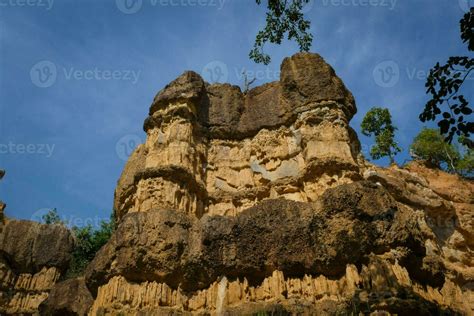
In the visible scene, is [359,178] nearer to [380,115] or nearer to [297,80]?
[297,80]

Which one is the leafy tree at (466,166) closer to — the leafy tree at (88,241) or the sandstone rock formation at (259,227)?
the sandstone rock formation at (259,227)

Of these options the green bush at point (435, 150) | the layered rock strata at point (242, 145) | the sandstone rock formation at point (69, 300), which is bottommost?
the sandstone rock formation at point (69, 300)

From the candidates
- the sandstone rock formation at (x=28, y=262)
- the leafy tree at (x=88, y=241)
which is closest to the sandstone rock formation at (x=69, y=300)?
the sandstone rock formation at (x=28, y=262)

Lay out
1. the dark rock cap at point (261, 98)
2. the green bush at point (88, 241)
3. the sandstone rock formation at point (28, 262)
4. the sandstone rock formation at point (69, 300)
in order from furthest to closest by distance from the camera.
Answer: the green bush at point (88, 241)
the sandstone rock formation at point (28, 262)
the dark rock cap at point (261, 98)
the sandstone rock formation at point (69, 300)

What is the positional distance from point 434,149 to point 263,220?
27273mm

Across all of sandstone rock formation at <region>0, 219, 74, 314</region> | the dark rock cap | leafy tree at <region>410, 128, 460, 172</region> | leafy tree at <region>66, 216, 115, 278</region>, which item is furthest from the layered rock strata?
leafy tree at <region>410, 128, 460, 172</region>

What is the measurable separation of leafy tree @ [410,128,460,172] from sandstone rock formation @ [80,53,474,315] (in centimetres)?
1817

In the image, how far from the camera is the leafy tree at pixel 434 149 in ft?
113

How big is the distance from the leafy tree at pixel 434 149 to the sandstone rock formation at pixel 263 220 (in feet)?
59.6

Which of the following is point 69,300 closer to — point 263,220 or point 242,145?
point 263,220

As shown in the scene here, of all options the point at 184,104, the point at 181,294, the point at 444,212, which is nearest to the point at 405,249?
the point at 181,294

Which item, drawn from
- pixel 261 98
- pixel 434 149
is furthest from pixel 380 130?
pixel 261 98

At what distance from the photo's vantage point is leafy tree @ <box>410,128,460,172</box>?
34.4 m

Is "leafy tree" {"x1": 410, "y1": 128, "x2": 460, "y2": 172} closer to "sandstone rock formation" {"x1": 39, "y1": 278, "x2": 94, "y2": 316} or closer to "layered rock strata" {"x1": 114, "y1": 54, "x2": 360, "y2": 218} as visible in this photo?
"layered rock strata" {"x1": 114, "y1": 54, "x2": 360, "y2": 218}
